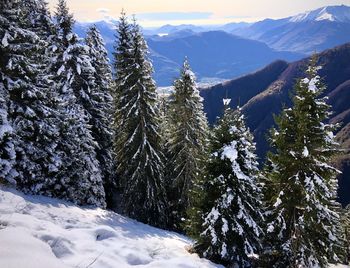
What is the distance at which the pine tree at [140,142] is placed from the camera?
88.8 ft

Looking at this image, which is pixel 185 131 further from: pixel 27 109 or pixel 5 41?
pixel 5 41

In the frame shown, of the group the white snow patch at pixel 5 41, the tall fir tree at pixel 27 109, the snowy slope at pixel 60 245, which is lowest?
the snowy slope at pixel 60 245

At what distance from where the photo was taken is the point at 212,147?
17500 mm

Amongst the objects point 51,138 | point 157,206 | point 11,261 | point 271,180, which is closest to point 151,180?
point 157,206

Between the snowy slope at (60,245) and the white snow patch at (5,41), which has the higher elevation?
the white snow patch at (5,41)

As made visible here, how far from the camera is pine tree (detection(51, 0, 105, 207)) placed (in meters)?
21.2

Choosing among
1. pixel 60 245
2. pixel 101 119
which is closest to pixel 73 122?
pixel 101 119

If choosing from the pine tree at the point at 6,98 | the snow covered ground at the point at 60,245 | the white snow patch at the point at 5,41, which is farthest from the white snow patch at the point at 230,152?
the white snow patch at the point at 5,41

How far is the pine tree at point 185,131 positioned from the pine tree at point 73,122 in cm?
698

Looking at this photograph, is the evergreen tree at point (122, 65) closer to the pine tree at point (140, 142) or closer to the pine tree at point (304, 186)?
the pine tree at point (140, 142)

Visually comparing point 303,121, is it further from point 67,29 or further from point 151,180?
point 67,29

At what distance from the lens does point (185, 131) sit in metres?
28.6

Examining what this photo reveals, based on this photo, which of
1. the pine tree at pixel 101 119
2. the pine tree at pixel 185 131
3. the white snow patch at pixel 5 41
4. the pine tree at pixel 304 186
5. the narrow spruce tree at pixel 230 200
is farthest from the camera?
the pine tree at pixel 101 119

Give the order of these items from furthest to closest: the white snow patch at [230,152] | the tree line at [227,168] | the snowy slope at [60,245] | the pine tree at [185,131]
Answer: the pine tree at [185,131], the tree line at [227,168], the white snow patch at [230,152], the snowy slope at [60,245]
